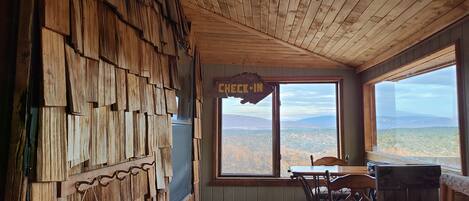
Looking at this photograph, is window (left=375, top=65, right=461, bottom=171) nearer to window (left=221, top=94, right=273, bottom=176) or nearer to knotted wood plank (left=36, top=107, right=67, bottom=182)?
window (left=221, top=94, right=273, bottom=176)

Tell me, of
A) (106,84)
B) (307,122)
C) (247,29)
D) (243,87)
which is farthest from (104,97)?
(307,122)

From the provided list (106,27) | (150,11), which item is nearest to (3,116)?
(106,27)

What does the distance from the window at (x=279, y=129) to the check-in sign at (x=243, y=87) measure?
0.18 meters

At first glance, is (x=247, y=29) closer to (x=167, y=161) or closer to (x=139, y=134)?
(x=167, y=161)

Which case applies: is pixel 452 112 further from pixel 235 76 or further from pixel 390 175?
pixel 235 76

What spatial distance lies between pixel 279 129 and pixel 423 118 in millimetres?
1916

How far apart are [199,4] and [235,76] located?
120 centimetres

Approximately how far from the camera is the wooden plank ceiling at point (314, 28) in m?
2.94

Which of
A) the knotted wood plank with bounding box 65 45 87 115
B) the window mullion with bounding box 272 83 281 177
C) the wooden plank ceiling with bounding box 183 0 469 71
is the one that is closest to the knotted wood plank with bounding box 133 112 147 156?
the knotted wood plank with bounding box 65 45 87 115

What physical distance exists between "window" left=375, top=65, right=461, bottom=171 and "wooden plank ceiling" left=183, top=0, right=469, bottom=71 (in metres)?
0.39

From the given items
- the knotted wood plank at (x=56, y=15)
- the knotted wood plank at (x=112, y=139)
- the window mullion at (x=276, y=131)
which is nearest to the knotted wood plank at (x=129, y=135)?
the knotted wood plank at (x=112, y=139)

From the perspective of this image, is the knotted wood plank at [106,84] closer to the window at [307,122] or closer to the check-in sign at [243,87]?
the check-in sign at [243,87]

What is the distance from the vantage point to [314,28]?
381 cm

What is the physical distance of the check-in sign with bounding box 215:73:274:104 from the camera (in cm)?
493
